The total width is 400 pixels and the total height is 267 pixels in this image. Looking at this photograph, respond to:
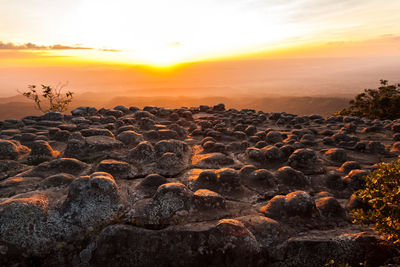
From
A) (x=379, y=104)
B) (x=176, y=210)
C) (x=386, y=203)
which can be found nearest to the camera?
(x=386, y=203)

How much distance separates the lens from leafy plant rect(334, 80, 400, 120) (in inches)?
1137

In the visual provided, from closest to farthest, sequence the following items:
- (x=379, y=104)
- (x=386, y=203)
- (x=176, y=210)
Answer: (x=386, y=203)
(x=176, y=210)
(x=379, y=104)

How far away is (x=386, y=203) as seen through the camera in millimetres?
3672

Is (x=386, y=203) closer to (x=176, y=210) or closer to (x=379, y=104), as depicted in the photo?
(x=176, y=210)

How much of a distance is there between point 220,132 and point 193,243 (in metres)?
6.39

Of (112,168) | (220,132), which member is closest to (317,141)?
(220,132)

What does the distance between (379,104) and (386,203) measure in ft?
109

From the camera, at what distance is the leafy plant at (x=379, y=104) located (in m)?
28.9

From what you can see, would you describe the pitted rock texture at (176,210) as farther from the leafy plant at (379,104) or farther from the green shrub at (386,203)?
the leafy plant at (379,104)

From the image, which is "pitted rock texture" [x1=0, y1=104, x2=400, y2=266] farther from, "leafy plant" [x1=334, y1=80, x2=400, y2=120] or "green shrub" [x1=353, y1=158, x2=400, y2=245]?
"leafy plant" [x1=334, y1=80, x2=400, y2=120]

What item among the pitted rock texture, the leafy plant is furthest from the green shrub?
the leafy plant

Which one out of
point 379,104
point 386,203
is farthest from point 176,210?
point 379,104

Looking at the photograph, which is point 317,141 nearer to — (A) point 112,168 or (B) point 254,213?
(B) point 254,213

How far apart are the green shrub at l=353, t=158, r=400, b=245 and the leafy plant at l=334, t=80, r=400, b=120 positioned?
31.5m
